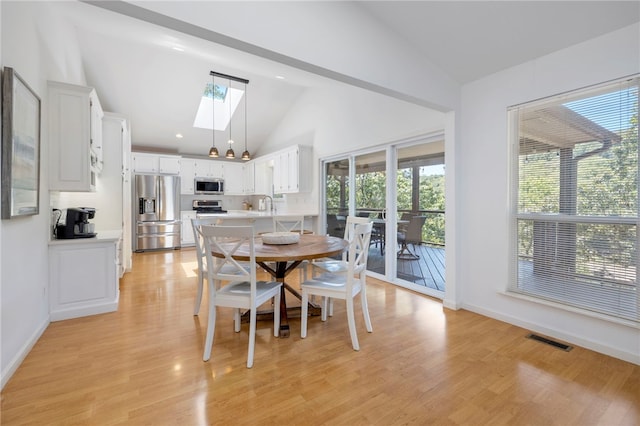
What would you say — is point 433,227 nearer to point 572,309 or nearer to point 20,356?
point 572,309

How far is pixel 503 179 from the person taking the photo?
9.18 feet

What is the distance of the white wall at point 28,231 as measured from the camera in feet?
6.11

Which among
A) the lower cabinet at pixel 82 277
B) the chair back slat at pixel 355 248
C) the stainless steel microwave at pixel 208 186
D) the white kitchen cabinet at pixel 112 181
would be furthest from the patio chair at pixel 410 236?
the stainless steel microwave at pixel 208 186

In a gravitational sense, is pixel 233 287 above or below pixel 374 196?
below

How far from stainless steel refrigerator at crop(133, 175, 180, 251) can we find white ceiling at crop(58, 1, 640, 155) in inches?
46.2

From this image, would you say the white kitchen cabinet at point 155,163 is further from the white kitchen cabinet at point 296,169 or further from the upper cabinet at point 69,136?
the upper cabinet at point 69,136

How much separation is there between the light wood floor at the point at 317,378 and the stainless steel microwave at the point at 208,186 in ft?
16.3

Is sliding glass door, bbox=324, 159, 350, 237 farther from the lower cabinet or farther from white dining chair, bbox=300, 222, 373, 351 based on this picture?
the lower cabinet

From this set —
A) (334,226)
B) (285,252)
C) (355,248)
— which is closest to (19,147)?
(285,252)

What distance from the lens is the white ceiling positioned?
2.21 meters

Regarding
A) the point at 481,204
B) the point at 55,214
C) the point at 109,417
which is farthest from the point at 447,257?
the point at 55,214

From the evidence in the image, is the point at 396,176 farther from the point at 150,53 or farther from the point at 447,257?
the point at 150,53

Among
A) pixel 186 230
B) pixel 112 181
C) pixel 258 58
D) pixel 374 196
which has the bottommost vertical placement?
pixel 186 230

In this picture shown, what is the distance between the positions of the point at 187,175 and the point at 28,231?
5371 millimetres
